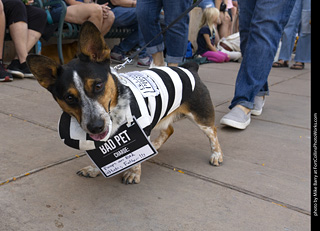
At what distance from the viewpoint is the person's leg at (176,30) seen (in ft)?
15.1

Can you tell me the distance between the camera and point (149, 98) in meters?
2.56

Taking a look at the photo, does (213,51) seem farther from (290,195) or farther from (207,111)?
(290,195)

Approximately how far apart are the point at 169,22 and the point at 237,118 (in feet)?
5.43

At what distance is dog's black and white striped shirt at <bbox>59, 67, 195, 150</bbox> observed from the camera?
7.82ft

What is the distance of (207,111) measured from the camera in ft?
10.3

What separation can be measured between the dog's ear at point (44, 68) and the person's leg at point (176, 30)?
106 inches

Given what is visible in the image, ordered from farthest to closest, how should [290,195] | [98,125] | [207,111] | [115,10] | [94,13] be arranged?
→ 1. [115,10]
2. [94,13]
3. [207,111]
4. [290,195]
5. [98,125]

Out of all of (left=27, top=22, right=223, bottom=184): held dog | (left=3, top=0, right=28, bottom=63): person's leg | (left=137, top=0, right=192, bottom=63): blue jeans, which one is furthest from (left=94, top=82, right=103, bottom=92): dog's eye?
(left=3, top=0, right=28, bottom=63): person's leg

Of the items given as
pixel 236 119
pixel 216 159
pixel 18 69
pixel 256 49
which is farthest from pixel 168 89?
pixel 18 69

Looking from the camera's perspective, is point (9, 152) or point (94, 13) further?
point (94, 13)

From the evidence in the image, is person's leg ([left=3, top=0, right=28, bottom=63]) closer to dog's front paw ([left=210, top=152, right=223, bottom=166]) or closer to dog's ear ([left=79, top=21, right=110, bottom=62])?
dog's ear ([left=79, top=21, right=110, bottom=62])
